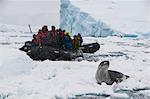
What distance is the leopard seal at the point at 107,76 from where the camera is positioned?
2865 mm

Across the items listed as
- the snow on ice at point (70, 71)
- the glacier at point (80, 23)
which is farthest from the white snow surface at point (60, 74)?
the glacier at point (80, 23)

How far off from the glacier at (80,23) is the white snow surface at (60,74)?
0.75 metres

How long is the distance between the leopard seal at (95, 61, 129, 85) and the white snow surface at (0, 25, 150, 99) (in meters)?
0.04

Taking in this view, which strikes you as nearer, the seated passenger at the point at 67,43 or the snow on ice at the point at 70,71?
the snow on ice at the point at 70,71

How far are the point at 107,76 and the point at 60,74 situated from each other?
1.16 ft

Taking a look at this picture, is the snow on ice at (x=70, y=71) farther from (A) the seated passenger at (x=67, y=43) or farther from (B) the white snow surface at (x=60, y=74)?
(A) the seated passenger at (x=67, y=43)

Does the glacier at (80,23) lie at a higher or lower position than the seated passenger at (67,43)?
higher

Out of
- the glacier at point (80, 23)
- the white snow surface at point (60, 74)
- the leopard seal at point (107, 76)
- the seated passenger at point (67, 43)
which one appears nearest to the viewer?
the white snow surface at point (60, 74)

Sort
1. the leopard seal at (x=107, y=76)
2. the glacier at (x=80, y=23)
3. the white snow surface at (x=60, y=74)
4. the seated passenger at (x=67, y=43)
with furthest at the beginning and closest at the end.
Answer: the glacier at (x=80, y=23) → the seated passenger at (x=67, y=43) → the leopard seal at (x=107, y=76) → the white snow surface at (x=60, y=74)

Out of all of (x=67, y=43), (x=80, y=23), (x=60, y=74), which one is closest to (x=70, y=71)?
(x=60, y=74)

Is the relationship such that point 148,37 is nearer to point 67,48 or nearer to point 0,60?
point 67,48

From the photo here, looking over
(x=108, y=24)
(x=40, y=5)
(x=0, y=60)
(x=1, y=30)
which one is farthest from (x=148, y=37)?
(x=0, y=60)

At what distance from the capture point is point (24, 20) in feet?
13.6

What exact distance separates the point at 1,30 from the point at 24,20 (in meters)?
0.29
